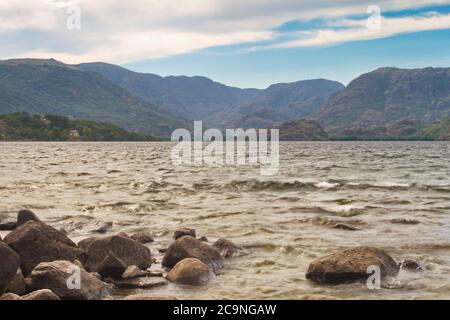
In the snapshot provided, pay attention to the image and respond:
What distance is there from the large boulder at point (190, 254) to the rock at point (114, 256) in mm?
736

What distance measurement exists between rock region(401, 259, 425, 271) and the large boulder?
6.15 m

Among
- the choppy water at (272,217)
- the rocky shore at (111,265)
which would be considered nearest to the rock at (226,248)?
the choppy water at (272,217)

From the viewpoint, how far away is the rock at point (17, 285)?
490 inches

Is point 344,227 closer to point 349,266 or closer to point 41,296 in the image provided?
point 349,266

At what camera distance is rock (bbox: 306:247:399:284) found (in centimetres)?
1466

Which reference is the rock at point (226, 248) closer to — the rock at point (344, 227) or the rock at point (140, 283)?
the rock at point (140, 283)

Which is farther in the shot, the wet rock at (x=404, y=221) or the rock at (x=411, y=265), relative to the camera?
the wet rock at (x=404, y=221)

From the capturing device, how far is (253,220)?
2611cm

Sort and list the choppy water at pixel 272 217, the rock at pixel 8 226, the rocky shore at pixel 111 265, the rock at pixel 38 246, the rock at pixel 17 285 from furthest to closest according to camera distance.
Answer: the rock at pixel 8 226, the rock at pixel 38 246, the choppy water at pixel 272 217, the rocky shore at pixel 111 265, the rock at pixel 17 285

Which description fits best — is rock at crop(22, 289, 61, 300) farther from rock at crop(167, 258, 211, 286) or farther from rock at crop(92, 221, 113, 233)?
rock at crop(92, 221, 113, 233)

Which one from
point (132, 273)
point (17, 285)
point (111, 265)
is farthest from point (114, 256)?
point (17, 285)

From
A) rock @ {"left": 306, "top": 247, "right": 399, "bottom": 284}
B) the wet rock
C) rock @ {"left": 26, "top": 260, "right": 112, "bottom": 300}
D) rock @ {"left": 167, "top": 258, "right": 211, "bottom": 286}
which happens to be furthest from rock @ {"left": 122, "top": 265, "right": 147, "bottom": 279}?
the wet rock

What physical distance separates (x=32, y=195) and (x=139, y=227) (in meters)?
16.0

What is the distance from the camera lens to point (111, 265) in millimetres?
14977
